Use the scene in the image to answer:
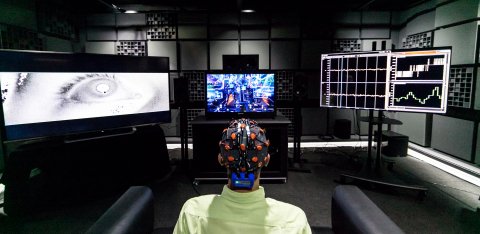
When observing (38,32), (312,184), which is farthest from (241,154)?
(38,32)

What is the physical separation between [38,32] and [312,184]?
14.8 feet

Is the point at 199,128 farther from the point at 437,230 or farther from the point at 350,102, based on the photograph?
the point at 437,230

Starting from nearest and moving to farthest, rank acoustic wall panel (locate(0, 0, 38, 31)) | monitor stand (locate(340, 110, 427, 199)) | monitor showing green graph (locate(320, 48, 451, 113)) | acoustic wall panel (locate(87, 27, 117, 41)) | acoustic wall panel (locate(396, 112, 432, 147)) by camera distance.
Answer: monitor showing green graph (locate(320, 48, 451, 113)) < monitor stand (locate(340, 110, 427, 199)) < acoustic wall panel (locate(0, 0, 38, 31)) < acoustic wall panel (locate(396, 112, 432, 147)) < acoustic wall panel (locate(87, 27, 117, 41))

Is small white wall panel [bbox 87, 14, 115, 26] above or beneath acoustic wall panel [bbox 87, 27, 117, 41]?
above

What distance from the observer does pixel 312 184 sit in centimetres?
284

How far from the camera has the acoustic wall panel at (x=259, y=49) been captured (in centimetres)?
470

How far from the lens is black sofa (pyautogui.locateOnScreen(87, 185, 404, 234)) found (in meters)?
0.97

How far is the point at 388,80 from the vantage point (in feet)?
8.25

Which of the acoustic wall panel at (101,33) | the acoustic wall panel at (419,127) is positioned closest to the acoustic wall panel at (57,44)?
the acoustic wall panel at (101,33)

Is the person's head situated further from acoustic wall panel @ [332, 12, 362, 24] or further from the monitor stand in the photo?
acoustic wall panel @ [332, 12, 362, 24]

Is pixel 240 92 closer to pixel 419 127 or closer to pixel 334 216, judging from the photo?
pixel 334 216

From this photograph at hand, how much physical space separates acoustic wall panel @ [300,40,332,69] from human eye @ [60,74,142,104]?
3.33 m

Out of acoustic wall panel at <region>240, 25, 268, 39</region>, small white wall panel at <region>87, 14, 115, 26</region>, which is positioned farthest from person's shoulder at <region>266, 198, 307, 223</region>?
small white wall panel at <region>87, 14, 115, 26</region>

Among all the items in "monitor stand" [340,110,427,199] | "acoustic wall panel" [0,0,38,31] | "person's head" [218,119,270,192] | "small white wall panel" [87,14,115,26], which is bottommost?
"monitor stand" [340,110,427,199]
